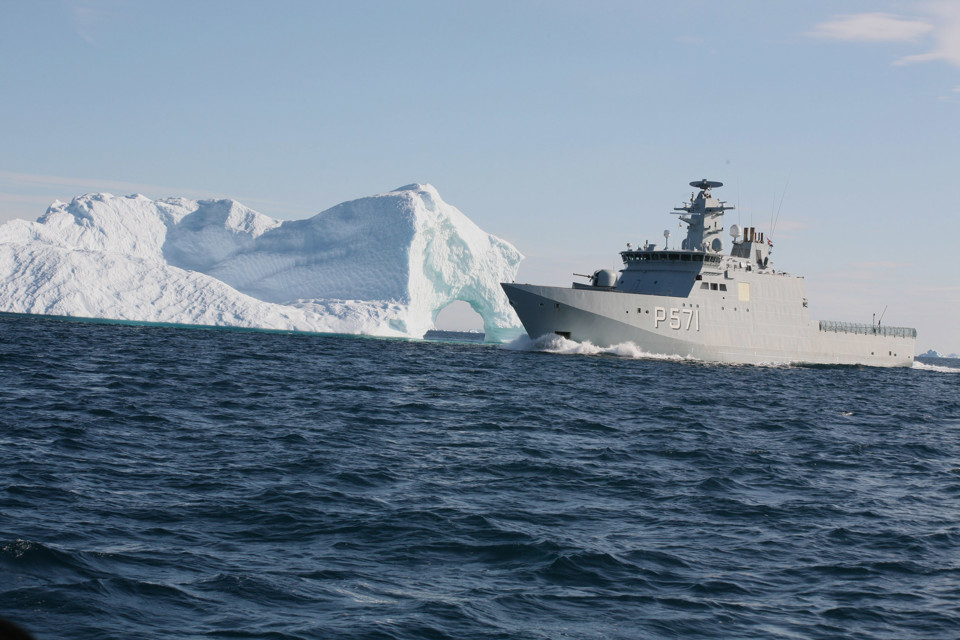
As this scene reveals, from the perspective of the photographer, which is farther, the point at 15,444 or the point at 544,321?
the point at 544,321

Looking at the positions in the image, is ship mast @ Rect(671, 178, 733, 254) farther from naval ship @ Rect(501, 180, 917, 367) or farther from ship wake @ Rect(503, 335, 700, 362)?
ship wake @ Rect(503, 335, 700, 362)

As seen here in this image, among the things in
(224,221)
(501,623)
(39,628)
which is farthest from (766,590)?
(224,221)

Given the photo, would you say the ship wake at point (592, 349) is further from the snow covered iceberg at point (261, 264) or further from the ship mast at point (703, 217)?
the snow covered iceberg at point (261, 264)

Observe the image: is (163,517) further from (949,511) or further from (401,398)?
(401,398)

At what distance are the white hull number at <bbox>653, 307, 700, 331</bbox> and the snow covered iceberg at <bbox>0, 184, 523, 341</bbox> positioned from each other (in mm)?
28299

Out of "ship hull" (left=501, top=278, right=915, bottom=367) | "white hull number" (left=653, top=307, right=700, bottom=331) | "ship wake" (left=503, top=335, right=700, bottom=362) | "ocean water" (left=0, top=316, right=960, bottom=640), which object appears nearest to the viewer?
"ocean water" (left=0, top=316, right=960, bottom=640)

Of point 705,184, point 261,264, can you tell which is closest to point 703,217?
point 705,184

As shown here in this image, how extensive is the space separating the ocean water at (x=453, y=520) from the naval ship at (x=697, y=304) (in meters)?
23.8

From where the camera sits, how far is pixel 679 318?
4594 centimetres

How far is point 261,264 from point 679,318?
4537 centimetres

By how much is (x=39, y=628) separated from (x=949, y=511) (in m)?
11.0

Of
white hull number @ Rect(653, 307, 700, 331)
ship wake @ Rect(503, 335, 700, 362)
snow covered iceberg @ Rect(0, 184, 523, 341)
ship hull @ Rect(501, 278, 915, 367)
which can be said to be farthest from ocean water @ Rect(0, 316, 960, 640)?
snow covered iceberg @ Rect(0, 184, 523, 341)

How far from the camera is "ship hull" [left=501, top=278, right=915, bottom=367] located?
4453 centimetres

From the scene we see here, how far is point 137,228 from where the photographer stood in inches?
3223
